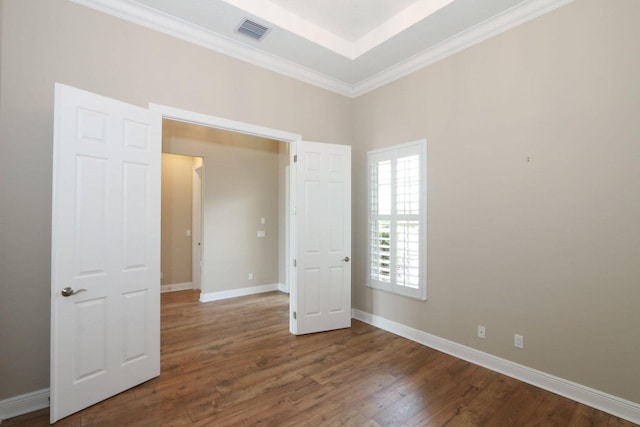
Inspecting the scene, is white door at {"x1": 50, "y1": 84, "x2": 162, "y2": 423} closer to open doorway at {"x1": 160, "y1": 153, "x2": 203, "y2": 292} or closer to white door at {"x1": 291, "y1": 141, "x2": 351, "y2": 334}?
white door at {"x1": 291, "y1": 141, "x2": 351, "y2": 334}

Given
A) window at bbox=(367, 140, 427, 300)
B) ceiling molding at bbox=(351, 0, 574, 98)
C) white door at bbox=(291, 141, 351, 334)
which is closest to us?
ceiling molding at bbox=(351, 0, 574, 98)

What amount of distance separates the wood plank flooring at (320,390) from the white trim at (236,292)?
1.47m

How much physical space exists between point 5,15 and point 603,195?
4.68 meters

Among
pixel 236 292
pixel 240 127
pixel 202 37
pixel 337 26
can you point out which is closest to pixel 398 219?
pixel 240 127

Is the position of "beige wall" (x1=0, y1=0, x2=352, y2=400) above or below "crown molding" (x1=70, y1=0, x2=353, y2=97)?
below

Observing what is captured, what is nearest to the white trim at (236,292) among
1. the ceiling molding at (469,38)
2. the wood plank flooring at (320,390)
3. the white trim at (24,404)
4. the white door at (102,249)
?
the wood plank flooring at (320,390)

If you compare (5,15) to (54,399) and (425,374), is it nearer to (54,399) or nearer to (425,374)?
(54,399)

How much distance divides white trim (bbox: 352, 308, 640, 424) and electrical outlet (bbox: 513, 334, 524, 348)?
170mm

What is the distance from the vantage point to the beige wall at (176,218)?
573 cm

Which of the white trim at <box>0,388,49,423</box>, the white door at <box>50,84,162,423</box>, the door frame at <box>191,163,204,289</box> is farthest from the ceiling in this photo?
the door frame at <box>191,163,204,289</box>

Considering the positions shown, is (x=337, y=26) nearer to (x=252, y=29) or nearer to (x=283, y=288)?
(x=252, y=29)

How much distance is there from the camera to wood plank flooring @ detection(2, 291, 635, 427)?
2.10 metres

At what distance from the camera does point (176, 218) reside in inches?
232

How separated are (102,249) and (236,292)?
340 centimetres
